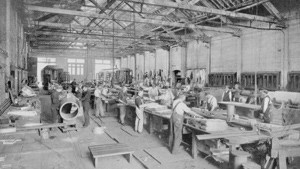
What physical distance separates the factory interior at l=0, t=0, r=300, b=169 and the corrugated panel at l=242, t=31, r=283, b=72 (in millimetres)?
54

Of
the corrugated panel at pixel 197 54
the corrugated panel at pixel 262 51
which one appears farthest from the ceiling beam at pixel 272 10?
the corrugated panel at pixel 197 54

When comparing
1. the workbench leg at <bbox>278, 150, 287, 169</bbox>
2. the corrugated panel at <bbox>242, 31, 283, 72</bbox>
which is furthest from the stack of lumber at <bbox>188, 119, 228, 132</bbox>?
the corrugated panel at <bbox>242, 31, 283, 72</bbox>

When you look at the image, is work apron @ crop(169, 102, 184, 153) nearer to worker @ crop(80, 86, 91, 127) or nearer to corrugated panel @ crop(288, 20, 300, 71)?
worker @ crop(80, 86, 91, 127)

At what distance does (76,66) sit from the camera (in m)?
38.5

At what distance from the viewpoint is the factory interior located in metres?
5.44

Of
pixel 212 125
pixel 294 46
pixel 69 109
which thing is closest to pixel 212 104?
pixel 212 125

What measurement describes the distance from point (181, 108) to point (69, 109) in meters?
3.52

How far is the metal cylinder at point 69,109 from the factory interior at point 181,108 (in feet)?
0.14

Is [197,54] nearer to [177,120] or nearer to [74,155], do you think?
[177,120]

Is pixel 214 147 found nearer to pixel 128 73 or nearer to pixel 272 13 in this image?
pixel 272 13

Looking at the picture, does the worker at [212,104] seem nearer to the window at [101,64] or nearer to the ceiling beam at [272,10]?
the ceiling beam at [272,10]

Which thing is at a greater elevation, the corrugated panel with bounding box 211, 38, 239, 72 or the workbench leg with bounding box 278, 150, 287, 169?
the corrugated panel with bounding box 211, 38, 239, 72

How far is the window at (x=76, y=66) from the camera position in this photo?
125 ft

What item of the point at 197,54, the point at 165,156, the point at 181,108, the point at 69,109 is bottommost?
the point at 165,156
